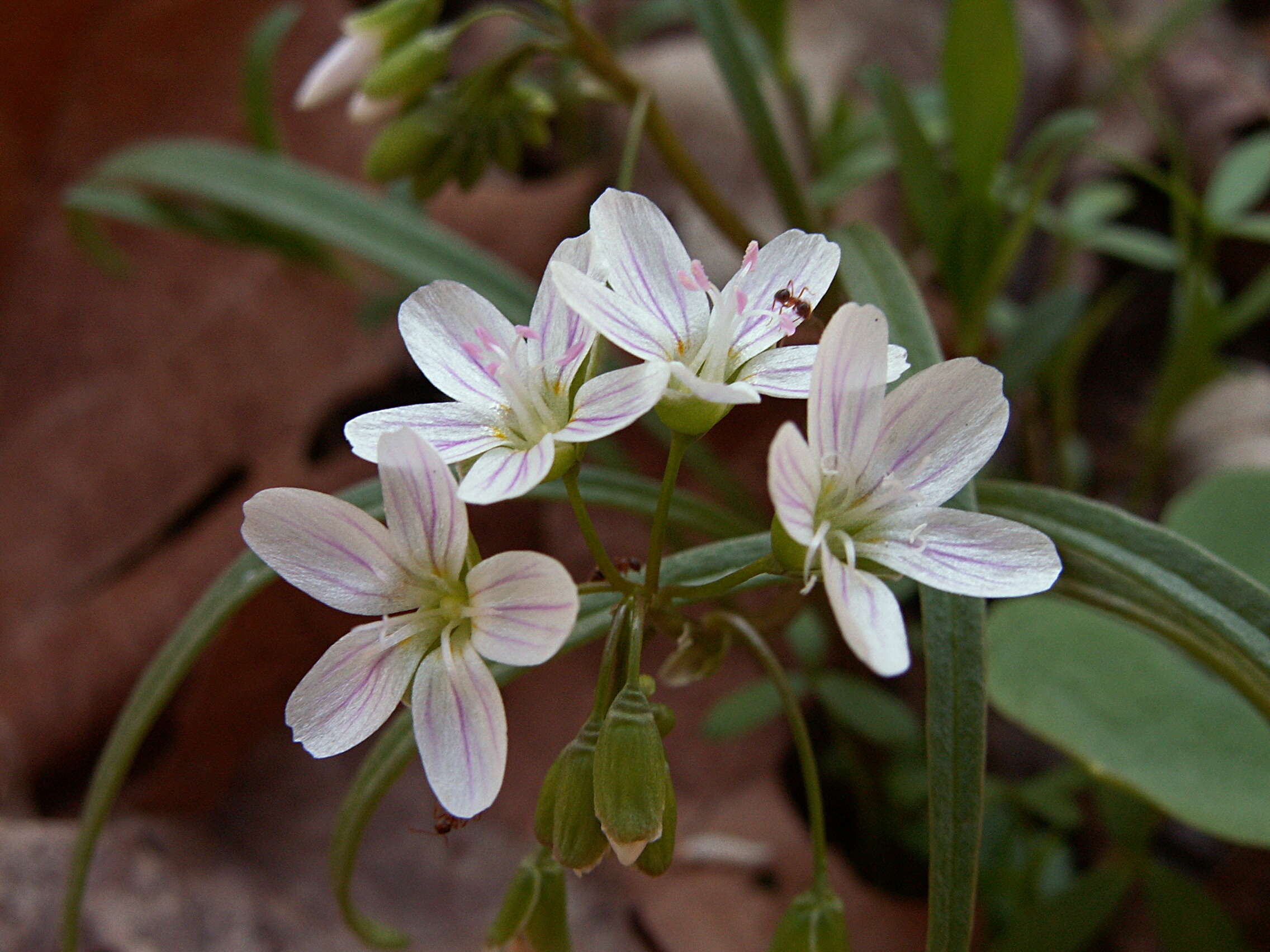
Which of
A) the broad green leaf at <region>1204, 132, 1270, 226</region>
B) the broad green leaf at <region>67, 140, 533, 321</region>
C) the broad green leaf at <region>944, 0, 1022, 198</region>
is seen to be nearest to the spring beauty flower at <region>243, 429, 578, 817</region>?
the broad green leaf at <region>67, 140, 533, 321</region>

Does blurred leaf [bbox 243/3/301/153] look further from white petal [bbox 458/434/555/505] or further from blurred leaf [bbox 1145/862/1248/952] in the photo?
blurred leaf [bbox 1145/862/1248/952]

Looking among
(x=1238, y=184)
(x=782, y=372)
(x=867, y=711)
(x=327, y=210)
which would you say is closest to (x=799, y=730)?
(x=782, y=372)

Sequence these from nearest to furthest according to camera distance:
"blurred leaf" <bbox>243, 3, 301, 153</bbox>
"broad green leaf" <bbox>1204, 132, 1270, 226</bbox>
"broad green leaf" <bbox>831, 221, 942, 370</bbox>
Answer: "broad green leaf" <bbox>831, 221, 942, 370</bbox>
"broad green leaf" <bbox>1204, 132, 1270, 226</bbox>
"blurred leaf" <bbox>243, 3, 301, 153</bbox>

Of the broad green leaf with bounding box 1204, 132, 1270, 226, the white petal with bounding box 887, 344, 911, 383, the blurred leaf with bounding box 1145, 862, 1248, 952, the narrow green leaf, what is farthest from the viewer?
the broad green leaf with bounding box 1204, 132, 1270, 226

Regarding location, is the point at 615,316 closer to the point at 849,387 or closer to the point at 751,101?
the point at 849,387

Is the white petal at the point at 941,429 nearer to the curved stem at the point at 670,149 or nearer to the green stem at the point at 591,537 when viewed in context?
the green stem at the point at 591,537

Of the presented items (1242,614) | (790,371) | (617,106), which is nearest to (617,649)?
(790,371)

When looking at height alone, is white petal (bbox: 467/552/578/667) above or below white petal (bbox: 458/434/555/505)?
below
